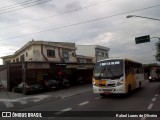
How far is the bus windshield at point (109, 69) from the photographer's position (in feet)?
60.8

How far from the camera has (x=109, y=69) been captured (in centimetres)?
1900

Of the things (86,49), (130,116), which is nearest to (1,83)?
(130,116)

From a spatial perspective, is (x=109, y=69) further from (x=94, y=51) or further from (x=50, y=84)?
(x=94, y=51)

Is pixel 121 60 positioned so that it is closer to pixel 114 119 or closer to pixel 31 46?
pixel 114 119

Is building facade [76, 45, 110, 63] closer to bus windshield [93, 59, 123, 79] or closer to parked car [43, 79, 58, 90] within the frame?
parked car [43, 79, 58, 90]

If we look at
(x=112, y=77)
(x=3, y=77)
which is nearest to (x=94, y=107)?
(x=112, y=77)

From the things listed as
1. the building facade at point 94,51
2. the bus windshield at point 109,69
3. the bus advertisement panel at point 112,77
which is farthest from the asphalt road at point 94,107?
the building facade at point 94,51

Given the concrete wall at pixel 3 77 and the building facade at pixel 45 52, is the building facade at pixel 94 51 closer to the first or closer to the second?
the building facade at pixel 45 52

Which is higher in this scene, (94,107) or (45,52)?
(45,52)

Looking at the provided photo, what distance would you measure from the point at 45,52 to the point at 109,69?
24226 millimetres

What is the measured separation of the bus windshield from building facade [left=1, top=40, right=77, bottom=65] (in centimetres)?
2261

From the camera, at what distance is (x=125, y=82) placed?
1852 centimetres

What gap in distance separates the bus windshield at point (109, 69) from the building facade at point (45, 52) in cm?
2261

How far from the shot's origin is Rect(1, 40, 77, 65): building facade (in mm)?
41062
